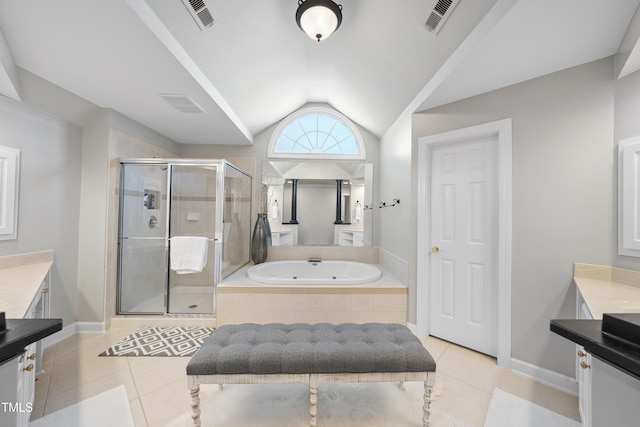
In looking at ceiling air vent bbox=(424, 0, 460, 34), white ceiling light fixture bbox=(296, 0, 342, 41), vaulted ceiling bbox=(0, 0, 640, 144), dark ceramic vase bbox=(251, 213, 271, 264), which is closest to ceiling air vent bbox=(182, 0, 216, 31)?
vaulted ceiling bbox=(0, 0, 640, 144)

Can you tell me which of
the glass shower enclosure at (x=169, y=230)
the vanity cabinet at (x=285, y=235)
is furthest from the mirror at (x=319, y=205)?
the glass shower enclosure at (x=169, y=230)

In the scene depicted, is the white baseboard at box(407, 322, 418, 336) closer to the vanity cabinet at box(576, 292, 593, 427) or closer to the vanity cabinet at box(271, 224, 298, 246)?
the vanity cabinet at box(576, 292, 593, 427)

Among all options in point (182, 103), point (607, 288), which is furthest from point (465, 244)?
point (182, 103)

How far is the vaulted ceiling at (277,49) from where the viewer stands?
144 cm

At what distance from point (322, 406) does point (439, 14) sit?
261 cm

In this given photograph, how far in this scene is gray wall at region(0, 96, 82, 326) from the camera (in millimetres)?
2008

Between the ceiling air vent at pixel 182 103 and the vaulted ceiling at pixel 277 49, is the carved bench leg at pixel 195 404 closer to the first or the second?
the vaulted ceiling at pixel 277 49

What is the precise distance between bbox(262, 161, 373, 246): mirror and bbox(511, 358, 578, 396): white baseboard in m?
2.09

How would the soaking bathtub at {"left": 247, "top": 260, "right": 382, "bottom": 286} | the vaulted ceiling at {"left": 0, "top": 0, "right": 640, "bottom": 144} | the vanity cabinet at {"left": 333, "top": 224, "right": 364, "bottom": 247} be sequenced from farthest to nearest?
the vanity cabinet at {"left": 333, "top": 224, "right": 364, "bottom": 247}
the soaking bathtub at {"left": 247, "top": 260, "right": 382, "bottom": 286}
the vaulted ceiling at {"left": 0, "top": 0, "right": 640, "bottom": 144}

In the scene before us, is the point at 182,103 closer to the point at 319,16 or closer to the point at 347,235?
the point at 319,16

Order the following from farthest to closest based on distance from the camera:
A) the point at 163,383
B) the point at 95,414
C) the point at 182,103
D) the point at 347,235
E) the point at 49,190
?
1. the point at 347,235
2. the point at 182,103
3. the point at 49,190
4. the point at 163,383
5. the point at 95,414

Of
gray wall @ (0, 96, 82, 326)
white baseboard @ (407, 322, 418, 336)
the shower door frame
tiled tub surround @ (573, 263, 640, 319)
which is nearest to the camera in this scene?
tiled tub surround @ (573, 263, 640, 319)

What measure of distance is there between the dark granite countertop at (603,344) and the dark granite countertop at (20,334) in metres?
1.62

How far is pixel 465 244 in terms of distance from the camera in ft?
7.55
